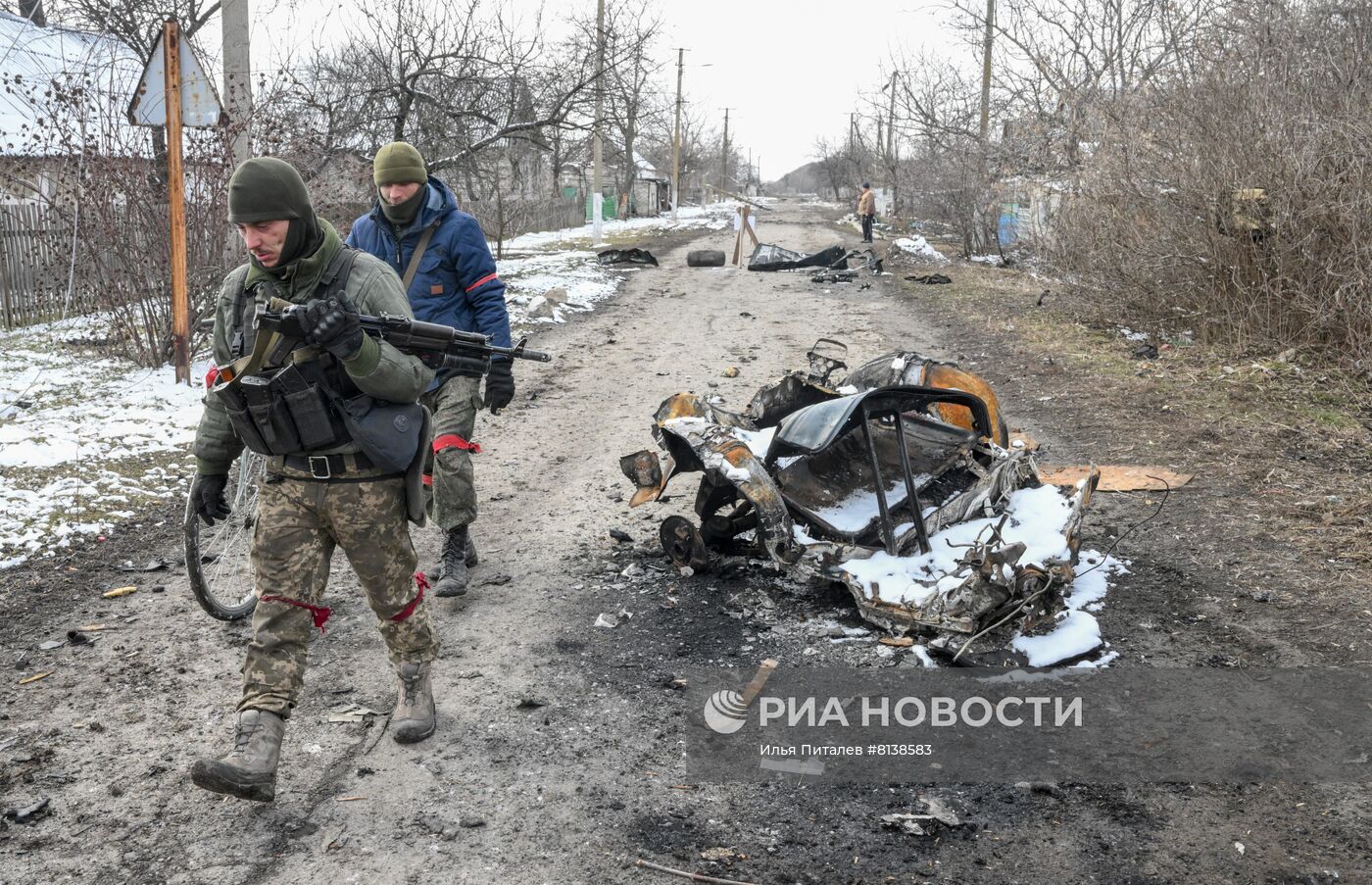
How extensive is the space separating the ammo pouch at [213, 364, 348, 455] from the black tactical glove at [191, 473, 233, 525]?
0.36 metres

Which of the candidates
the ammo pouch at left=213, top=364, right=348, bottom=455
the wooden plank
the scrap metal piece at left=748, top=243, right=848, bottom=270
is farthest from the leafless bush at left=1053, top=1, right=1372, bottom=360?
the scrap metal piece at left=748, top=243, right=848, bottom=270

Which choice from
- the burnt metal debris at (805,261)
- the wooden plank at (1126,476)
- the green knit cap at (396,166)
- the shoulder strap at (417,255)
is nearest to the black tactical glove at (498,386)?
the shoulder strap at (417,255)

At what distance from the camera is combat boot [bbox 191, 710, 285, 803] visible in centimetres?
292

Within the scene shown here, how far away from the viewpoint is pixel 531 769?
331cm

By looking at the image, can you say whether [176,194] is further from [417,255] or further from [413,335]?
[413,335]

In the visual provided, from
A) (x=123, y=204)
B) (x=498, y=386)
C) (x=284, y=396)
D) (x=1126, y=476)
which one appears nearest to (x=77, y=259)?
(x=123, y=204)

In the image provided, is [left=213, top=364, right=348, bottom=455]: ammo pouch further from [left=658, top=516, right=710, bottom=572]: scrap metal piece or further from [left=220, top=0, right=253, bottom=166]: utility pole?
[left=220, top=0, right=253, bottom=166]: utility pole

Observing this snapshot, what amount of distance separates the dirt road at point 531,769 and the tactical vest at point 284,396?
111 cm

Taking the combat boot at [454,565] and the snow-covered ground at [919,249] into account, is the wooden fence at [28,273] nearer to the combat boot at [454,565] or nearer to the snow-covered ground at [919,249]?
the combat boot at [454,565]

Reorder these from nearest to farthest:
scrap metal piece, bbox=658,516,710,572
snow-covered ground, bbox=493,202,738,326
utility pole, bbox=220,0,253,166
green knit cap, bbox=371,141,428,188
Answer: green knit cap, bbox=371,141,428,188 → scrap metal piece, bbox=658,516,710,572 → utility pole, bbox=220,0,253,166 → snow-covered ground, bbox=493,202,738,326

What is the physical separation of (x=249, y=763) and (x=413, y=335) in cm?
138

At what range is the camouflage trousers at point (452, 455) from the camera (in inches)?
185

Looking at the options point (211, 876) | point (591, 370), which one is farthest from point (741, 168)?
point (211, 876)

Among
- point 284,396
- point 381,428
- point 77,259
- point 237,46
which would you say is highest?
point 237,46
